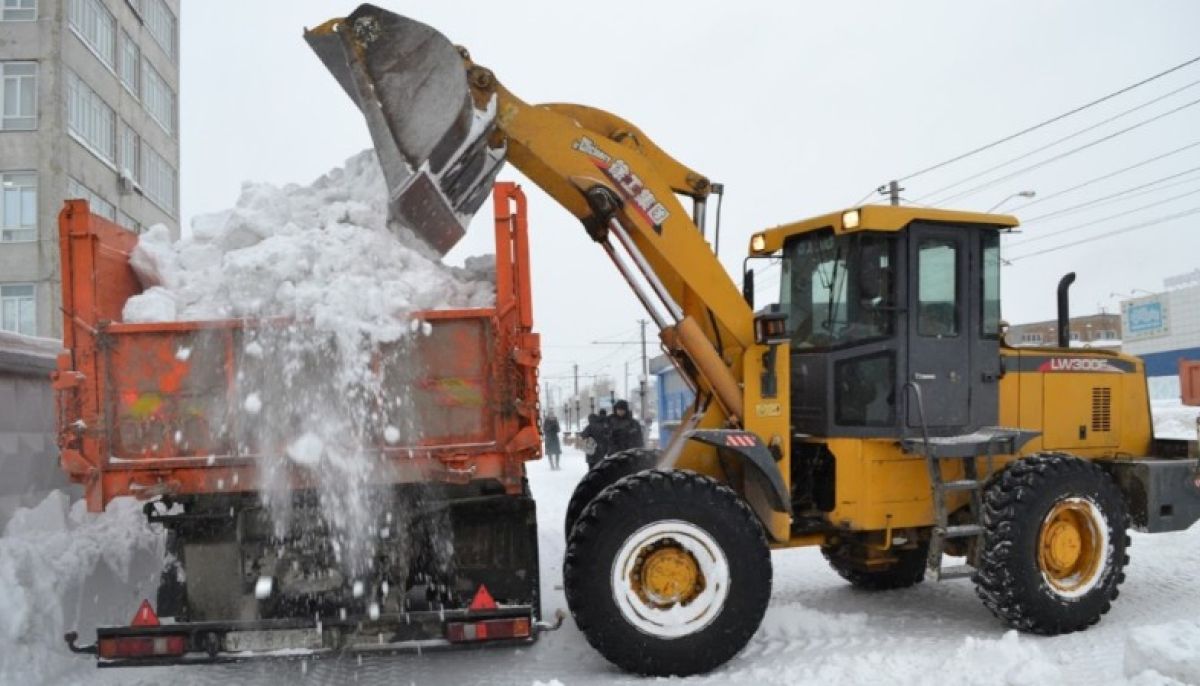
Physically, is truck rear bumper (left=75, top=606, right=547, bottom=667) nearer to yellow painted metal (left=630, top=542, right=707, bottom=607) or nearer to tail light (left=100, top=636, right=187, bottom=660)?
tail light (left=100, top=636, right=187, bottom=660)

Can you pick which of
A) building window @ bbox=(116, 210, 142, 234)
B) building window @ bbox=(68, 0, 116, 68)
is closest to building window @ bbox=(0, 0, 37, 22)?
building window @ bbox=(68, 0, 116, 68)

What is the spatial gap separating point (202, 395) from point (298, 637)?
4.05ft

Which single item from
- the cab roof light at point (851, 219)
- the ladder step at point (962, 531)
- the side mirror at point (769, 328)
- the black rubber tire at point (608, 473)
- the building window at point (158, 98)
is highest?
the building window at point (158, 98)

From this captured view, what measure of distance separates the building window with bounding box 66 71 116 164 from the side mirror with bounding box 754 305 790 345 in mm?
28355

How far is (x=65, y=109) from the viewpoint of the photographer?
27.6 m

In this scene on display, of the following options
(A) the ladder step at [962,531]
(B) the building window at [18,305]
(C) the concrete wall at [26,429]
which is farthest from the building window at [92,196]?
(A) the ladder step at [962,531]

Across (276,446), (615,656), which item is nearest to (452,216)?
(276,446)

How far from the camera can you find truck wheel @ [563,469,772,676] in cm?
500

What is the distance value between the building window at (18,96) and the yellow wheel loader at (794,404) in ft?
88.5

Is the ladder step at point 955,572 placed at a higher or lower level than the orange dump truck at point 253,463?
lower

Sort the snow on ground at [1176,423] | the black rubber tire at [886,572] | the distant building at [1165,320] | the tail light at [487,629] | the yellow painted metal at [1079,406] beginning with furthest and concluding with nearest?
the distant building at [1165,320], the snow on ground at [1176,423], the black rubber tire at [886,572], the yellow painted metal at [1079,406], the tail light at [487,629]

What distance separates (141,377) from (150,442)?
1.02 feet

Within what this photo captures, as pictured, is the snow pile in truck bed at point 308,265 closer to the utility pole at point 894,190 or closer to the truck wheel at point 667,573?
the truck wheel at point 667,573

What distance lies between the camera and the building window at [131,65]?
33.1 m
